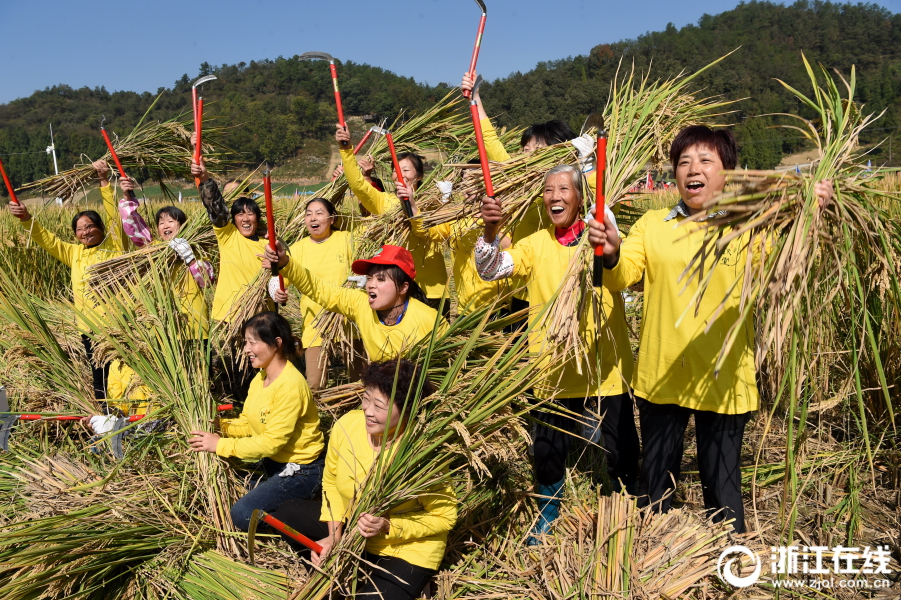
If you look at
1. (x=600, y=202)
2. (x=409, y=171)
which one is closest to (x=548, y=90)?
(x=409, y=171)

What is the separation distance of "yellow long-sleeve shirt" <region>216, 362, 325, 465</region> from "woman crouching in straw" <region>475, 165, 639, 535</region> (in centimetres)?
98

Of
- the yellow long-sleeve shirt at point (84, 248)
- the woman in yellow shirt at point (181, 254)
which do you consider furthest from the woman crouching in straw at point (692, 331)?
the yellow long-sleeve shirt at point (84, 248)

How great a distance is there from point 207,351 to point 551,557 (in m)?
1.92

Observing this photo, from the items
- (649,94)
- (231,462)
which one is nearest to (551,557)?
(231,462)

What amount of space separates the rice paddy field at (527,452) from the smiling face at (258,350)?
0.36m

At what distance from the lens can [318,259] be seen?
3.73 m

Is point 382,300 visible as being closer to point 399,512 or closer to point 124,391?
point 399,512

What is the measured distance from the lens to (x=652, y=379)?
7.28 feet

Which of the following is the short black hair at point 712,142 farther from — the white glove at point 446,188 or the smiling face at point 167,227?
the smiling face at point 167,227

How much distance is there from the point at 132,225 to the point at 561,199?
3.36 m

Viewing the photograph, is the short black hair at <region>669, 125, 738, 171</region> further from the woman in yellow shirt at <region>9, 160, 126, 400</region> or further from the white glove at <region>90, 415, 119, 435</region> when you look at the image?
the woman in yellow shirt at <region>9, 160, 126, 400</region>

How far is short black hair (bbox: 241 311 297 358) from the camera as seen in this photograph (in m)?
2.84

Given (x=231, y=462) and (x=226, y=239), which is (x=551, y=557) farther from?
(x=226, y=239)

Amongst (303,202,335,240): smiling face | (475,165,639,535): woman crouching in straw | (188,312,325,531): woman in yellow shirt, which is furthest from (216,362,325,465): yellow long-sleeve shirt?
(303,202,335,240): smiling face
